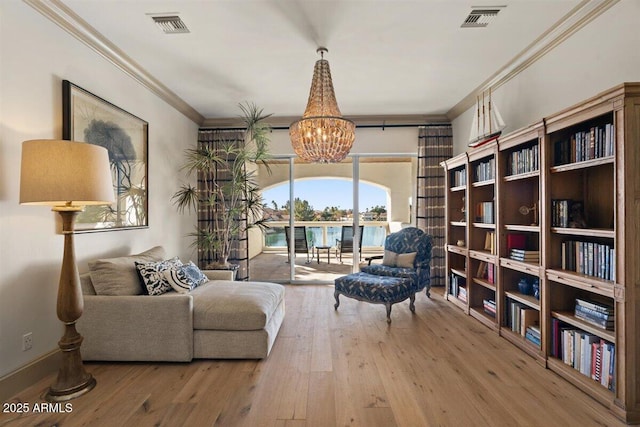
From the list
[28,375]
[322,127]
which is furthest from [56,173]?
[322,127]

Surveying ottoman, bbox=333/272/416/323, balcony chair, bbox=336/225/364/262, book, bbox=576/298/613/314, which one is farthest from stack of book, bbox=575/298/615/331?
balcony chair, bbox=336/225/364/262

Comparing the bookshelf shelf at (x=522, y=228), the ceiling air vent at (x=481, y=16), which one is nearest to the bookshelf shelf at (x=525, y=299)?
the bookshelf shelf at (x=522, y=228)

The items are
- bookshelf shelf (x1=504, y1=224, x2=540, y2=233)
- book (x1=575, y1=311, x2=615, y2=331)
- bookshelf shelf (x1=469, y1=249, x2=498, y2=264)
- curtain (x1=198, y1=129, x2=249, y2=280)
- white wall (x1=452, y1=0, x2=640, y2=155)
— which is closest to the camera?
book (x1=575, y1=311, x2=615, y2=331)

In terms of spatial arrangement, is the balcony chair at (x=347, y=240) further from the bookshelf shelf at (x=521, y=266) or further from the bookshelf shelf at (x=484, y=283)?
the bookshelf shelf at (x=521, y=266)

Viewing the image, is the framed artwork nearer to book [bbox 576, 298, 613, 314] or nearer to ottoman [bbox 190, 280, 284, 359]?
ottoman [bbox 190, 280, 284, 359]

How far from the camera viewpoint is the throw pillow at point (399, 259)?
4332 mm

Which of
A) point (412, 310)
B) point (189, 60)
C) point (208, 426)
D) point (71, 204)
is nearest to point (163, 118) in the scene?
point (189, 60)

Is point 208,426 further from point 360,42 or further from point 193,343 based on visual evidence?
point 360,42

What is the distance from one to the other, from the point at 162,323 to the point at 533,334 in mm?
Result: 3116

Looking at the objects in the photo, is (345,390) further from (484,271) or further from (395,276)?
(484,271)

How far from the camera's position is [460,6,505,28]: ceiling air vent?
2574mm

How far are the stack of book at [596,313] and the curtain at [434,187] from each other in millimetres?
2869

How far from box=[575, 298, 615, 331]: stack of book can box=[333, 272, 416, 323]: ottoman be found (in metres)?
1.65

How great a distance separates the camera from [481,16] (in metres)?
2.67
